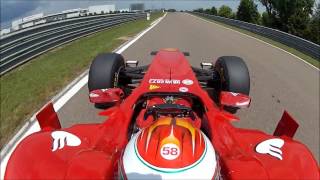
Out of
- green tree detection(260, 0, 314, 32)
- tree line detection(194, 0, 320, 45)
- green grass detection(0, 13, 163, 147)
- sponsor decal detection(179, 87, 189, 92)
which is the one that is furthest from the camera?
green tree detection(260, 0, 314, 32)

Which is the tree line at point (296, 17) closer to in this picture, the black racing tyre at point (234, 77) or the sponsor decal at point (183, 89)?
the black racing tyre at point (234, 77)

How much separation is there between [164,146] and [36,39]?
42.5ft

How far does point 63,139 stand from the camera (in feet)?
14.2

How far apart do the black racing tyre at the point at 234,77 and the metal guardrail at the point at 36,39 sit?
257 inches

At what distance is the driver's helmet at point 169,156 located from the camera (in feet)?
9.70

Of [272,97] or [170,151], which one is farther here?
[272,97]

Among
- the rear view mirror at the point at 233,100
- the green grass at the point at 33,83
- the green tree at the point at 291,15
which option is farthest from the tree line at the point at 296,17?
the rear view mirror at the point at 233,100

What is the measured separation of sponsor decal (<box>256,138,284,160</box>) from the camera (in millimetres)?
4111

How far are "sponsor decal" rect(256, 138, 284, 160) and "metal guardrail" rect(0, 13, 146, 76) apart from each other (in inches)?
344

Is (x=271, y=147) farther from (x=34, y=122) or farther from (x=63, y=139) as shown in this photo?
(x=34, y=122)

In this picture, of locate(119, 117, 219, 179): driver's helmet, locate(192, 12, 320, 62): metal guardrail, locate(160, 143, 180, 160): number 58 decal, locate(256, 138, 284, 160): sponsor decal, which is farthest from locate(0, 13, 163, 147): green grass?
locate(192, 12, 320, 62): metal guardrail

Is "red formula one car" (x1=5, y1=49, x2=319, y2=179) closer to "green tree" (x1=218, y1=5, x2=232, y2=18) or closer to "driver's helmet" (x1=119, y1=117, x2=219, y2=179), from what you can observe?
"driver's helmet" (x1=119, y1=117, x2=219, y2=179)

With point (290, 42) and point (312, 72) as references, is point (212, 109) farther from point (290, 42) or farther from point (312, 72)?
point (290, 42)

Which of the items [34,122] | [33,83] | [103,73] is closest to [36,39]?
[33,83]
